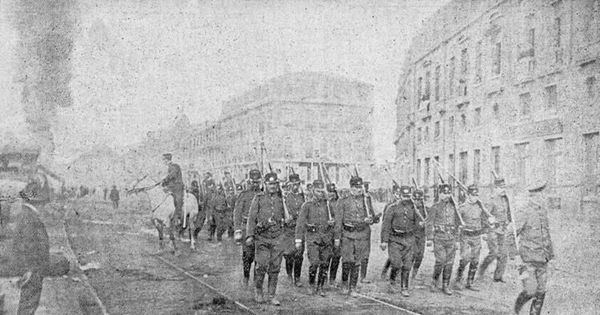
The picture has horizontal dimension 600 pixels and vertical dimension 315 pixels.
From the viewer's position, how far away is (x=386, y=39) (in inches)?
261

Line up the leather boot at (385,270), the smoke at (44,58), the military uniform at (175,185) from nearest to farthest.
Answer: the smoke at (44,58) → the military uniform at (175,185) → the leather boot at (385,270)

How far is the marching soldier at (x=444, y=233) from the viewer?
644 cm

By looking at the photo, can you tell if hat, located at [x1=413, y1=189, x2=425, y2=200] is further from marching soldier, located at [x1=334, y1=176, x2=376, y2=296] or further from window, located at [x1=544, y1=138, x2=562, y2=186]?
window, located at [x1=544, y1=138, x2=562, y2=186]

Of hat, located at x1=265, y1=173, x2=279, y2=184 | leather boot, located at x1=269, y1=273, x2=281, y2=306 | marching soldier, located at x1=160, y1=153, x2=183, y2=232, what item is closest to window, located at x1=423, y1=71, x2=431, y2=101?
hat, located at x1=265, y1=173, x2=279, y2=184

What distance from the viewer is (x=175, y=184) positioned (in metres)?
7.05

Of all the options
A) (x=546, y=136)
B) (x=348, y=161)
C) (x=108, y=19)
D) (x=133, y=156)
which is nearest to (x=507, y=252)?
(x=546, y=136)

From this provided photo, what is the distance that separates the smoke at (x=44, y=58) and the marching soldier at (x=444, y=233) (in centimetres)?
410

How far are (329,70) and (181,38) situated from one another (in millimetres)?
1630

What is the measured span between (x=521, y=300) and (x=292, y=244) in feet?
7.78

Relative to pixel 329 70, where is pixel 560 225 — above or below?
below

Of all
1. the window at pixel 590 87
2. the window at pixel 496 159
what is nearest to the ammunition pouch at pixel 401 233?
the window at pixel 496 159

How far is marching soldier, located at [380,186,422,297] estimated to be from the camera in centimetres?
639

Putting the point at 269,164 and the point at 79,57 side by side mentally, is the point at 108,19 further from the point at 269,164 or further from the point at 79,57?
the point at 269,164

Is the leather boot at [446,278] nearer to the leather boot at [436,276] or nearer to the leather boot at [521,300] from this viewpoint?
the leather boot at [436,276]
